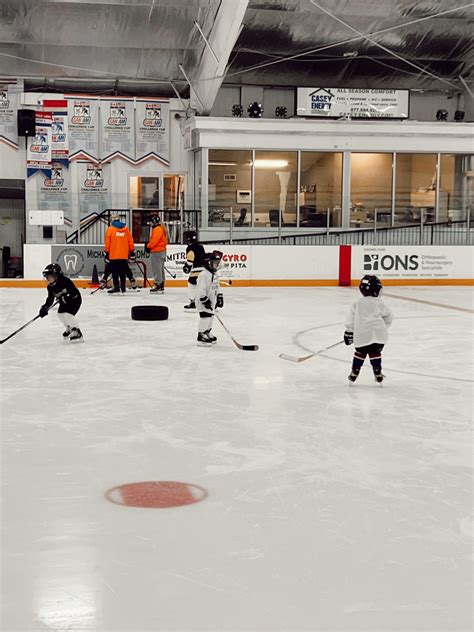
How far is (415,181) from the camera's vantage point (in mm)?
20797

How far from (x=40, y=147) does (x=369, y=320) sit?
15.9 meters

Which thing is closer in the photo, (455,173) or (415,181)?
(415,181)

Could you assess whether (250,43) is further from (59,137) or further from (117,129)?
(59,137)

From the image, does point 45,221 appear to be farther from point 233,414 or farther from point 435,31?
point 233,414

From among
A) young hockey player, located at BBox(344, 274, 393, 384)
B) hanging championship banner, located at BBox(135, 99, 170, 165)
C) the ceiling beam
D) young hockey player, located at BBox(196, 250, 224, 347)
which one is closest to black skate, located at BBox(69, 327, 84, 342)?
young hockey player, located at BBox(196, 250, 224, 347)

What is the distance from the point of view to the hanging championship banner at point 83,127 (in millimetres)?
20391

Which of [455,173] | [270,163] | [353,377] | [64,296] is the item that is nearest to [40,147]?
[270,163]

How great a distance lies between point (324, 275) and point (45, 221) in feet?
19.8

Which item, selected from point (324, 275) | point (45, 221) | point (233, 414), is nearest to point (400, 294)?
point (324, 275)

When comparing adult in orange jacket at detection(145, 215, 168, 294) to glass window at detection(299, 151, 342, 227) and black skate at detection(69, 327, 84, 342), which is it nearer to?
glass window at detection(299, 151, 342, 227)

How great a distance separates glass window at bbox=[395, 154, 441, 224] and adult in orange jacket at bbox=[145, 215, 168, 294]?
25.7ft

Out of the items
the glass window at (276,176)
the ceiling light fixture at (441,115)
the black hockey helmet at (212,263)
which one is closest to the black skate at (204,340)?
the black hockey helmet at (212,263)

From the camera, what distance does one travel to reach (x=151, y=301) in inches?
529

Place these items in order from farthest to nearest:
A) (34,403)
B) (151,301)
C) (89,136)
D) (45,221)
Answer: (89,136) → (45,221) → (151,301) → (34,403)
